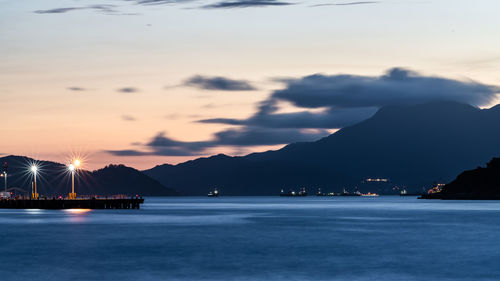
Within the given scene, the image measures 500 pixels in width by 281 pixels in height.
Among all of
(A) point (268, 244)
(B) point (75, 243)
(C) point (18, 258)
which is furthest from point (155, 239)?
(C) point (18, 258)

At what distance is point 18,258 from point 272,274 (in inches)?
A: 868

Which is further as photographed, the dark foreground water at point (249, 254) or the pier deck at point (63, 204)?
the pier deck at point (63, 204)

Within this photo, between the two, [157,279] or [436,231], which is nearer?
[157,279]

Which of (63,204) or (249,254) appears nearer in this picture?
(249,254)

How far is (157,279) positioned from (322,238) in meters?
34.9

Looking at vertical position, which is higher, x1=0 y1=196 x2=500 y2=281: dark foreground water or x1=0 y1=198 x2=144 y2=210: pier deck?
x1=0 y1=198 x2=144 y2=210: pier deck

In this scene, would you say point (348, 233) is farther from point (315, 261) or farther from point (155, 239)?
point (315, 261)

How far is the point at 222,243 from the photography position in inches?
2717

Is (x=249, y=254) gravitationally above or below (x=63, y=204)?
below

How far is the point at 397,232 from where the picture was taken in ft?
281

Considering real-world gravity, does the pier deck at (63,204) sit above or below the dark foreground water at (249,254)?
above

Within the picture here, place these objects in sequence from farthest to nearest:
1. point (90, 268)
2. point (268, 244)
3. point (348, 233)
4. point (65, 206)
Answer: point (65, 206)
point (348, 233)
point (268, 244)
point (90, 268)

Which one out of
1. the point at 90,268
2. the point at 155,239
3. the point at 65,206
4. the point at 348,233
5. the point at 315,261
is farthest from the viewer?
the point at 65,206

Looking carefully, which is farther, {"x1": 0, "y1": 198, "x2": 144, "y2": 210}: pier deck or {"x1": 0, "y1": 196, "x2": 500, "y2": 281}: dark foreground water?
{"x1": 0, "y1": 198, "x2": 144, "y2": 210}: pier deck
